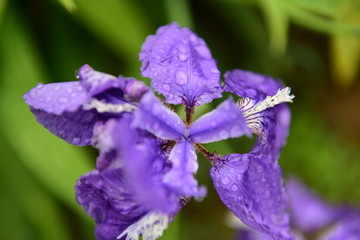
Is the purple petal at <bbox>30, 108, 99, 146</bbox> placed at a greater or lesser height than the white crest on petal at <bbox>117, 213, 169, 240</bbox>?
greater

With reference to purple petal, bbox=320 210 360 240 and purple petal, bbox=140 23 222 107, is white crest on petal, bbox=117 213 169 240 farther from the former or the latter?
purple petal, bbox=320 210 360 240

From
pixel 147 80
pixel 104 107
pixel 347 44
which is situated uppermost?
pixel 347 44

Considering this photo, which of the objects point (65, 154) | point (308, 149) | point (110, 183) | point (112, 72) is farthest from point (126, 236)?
point (308, 149)

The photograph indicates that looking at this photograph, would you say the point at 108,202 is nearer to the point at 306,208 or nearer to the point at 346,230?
the point at 346,230

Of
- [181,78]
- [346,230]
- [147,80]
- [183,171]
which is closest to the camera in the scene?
[183,171]

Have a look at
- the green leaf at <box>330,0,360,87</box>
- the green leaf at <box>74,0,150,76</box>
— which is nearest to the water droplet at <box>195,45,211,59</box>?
the green leaf at <box>74,0,150,76</box>

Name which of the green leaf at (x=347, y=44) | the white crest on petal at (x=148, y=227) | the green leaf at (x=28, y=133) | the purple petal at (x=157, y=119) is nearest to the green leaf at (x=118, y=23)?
the green leaf at (x=28, y=133)

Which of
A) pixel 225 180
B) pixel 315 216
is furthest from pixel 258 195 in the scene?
pixel 315 216
